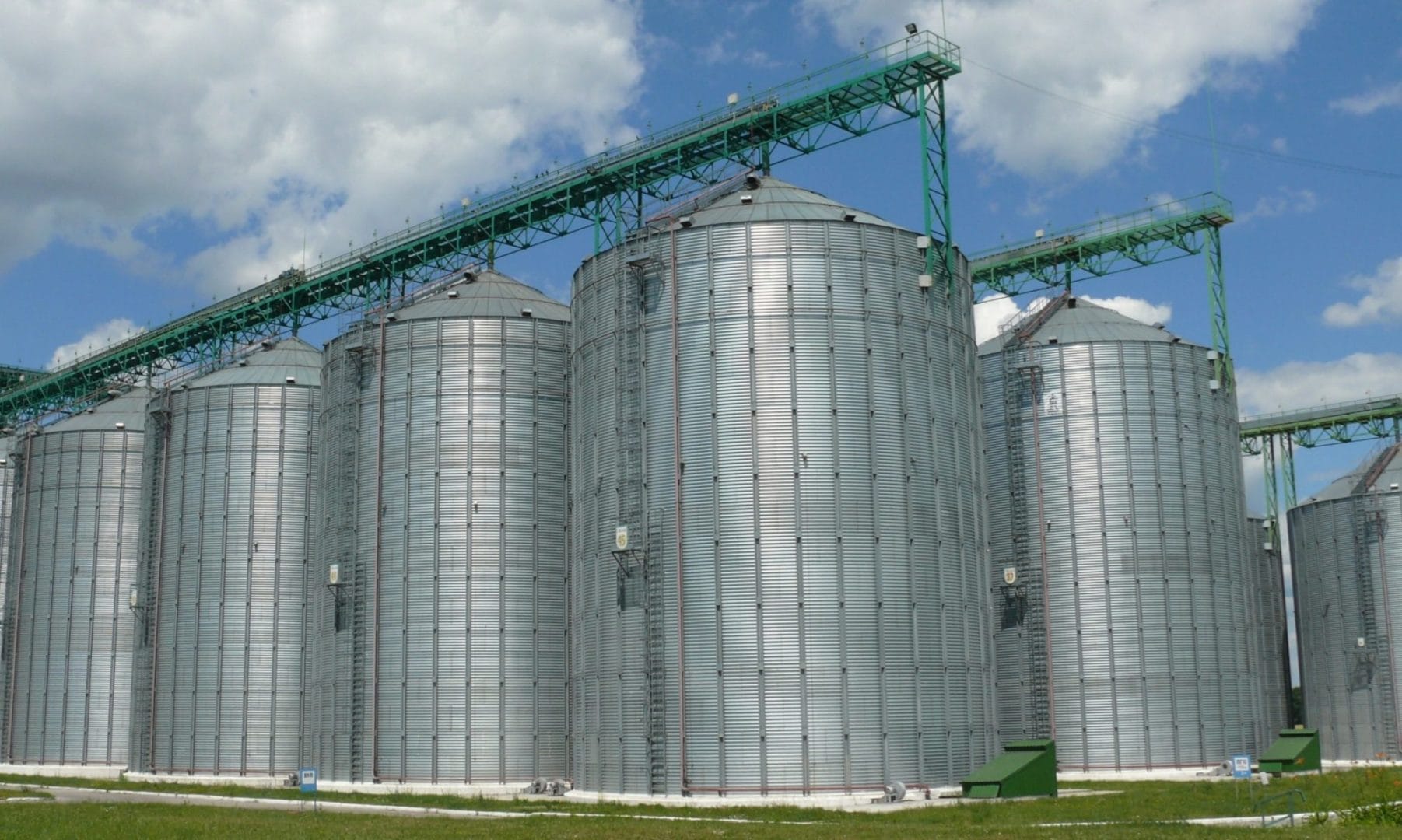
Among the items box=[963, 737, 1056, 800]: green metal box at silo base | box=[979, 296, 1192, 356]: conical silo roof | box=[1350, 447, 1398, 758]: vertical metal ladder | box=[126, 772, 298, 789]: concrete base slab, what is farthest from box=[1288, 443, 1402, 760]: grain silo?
box=[126, 772, 298, 789]: concrete base slab

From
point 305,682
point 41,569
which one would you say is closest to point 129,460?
point 41,569

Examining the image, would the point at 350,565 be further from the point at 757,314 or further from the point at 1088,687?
the point at 1088,687

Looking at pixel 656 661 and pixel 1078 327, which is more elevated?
pixel 1078 327

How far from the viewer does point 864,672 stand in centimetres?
5119

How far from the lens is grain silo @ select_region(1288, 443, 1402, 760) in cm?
7950

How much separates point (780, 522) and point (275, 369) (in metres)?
38.0

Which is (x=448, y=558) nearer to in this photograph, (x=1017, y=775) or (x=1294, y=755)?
(x=1017, y=775)

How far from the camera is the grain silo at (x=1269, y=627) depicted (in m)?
72.6

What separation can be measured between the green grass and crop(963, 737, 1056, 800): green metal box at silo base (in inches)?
54.4

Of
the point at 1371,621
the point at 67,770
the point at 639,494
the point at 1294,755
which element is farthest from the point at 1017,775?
the point at 67,770

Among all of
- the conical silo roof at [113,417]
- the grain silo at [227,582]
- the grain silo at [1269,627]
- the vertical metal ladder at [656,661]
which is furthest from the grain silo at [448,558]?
the grain silo at [1269,627]

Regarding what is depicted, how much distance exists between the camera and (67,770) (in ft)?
274

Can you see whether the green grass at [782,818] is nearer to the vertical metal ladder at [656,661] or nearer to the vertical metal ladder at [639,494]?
the vertical metal ladder at [656,661]

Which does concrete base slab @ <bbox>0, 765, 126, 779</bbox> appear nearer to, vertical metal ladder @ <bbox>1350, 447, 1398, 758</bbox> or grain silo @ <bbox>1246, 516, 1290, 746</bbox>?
grain silo @ <bbox>1246, 516, 1290, 746</bbox>
